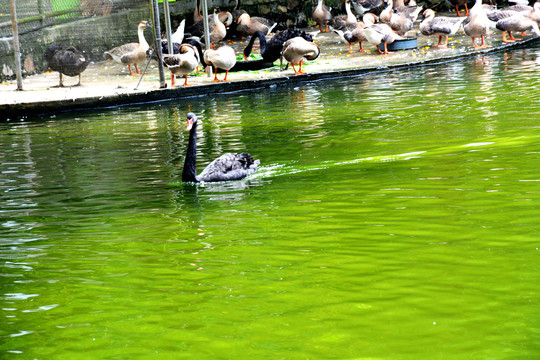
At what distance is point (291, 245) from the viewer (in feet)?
21.1

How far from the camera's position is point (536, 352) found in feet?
14.1

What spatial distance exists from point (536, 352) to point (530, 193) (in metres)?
3.20

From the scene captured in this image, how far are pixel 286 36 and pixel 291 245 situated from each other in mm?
14701

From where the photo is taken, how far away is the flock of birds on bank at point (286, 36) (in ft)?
61.5

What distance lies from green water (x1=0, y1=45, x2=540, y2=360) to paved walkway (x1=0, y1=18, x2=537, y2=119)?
183 inches

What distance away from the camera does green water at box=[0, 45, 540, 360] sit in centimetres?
479

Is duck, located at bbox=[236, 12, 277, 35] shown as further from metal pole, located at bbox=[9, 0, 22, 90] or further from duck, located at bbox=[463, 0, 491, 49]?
metal pole, located at bbox=[9, 0, 22, 90]

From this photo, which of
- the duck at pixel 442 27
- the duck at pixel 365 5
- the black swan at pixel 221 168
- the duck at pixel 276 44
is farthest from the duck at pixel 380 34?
the black swan at pixel 221 168

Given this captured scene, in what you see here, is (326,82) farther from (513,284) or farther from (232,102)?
(513,284)

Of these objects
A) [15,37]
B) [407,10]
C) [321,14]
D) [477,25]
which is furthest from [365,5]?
[15,37]

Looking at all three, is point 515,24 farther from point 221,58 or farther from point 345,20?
point 221,58

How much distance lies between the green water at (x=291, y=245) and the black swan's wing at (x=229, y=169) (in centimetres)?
16

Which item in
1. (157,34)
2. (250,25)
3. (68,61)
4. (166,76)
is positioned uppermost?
(250,25)

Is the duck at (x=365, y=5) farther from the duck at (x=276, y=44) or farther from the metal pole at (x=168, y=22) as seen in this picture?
the metal pole at (x=168, y=22)
